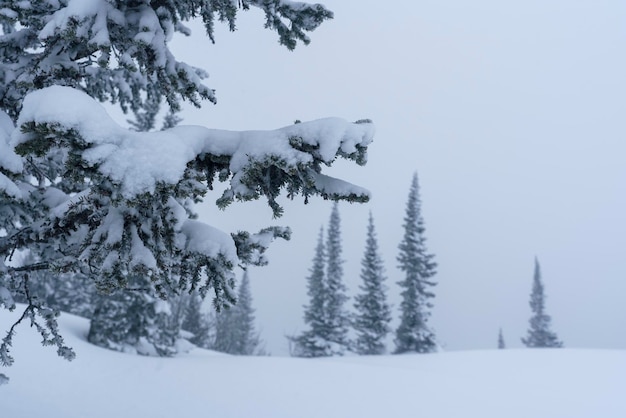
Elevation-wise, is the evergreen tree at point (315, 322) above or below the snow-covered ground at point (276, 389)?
above

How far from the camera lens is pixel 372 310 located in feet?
109

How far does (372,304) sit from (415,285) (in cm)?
385

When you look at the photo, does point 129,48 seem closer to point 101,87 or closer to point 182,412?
point 101,87

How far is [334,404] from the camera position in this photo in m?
9.73

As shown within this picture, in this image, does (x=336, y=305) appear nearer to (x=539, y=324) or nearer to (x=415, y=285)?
(x=415, y=285)

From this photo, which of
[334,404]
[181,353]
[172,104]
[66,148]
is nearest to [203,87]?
[172,104]

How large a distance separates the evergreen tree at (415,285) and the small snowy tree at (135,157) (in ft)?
92.2

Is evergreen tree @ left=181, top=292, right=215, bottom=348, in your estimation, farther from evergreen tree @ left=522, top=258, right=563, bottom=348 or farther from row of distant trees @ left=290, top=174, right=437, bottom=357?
evergreen tree @ left=522, top=258, right=563, bottom=348

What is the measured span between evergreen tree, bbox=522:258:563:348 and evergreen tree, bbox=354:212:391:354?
68.6ft

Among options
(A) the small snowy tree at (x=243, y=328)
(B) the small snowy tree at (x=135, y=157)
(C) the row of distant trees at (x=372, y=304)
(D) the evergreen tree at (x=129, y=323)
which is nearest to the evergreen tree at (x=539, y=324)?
(C) the row of distant trees at (x=372, y=304)

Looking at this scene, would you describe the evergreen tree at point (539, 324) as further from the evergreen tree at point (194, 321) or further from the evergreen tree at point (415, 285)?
the evergreen tree at point (194, 321)

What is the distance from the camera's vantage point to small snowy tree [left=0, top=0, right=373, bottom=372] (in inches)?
102

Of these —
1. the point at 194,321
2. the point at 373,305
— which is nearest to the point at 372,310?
the point at 373,305

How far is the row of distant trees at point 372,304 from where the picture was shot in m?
31.0
